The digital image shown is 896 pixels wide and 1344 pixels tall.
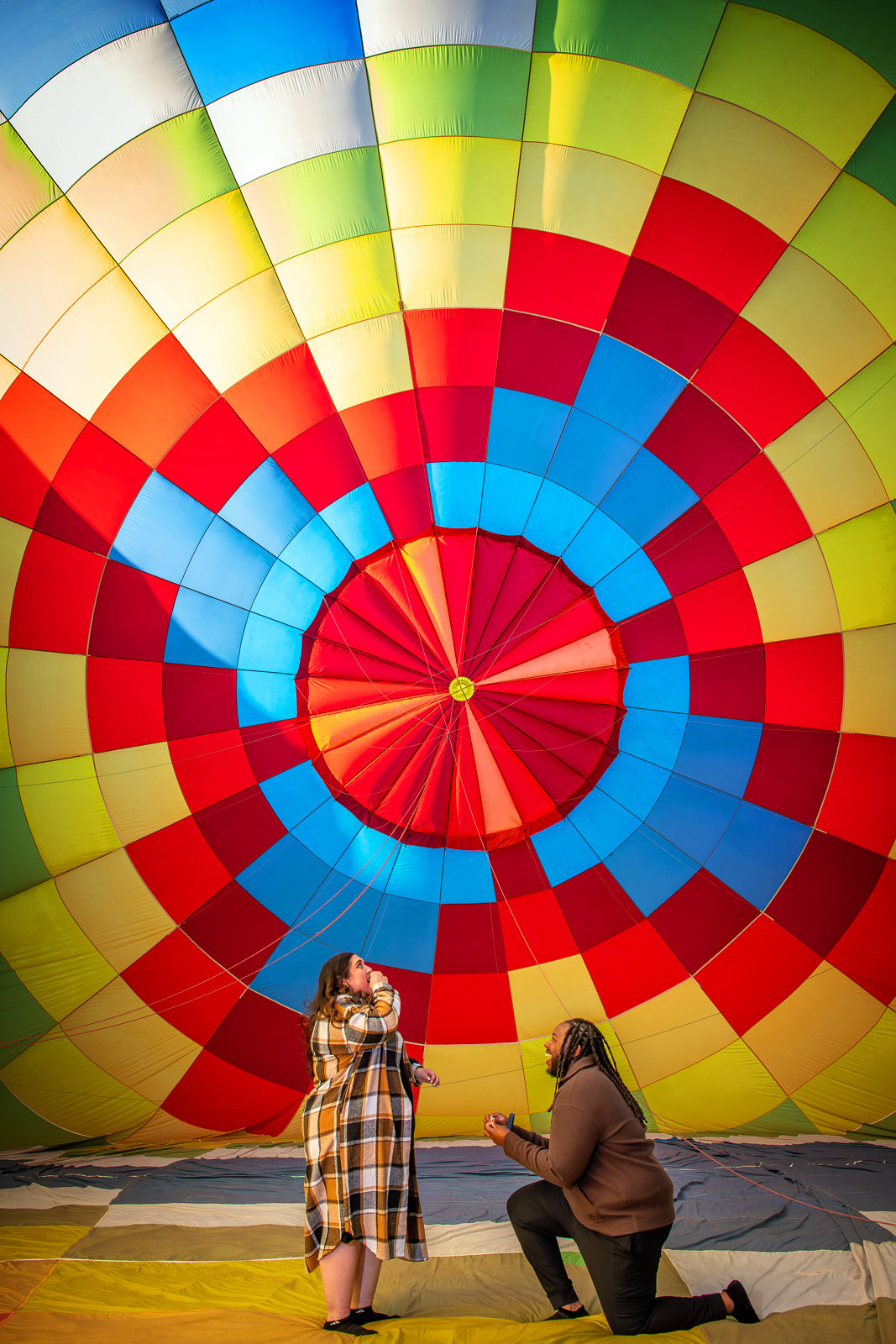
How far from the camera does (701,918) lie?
382 centimetres

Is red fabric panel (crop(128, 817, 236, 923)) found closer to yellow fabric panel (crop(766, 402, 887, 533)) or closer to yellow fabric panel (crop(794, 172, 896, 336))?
yellow fabric panel (crop(766, 402, 887, 533))

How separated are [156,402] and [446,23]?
172cm

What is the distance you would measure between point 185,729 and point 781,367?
2.89 metres

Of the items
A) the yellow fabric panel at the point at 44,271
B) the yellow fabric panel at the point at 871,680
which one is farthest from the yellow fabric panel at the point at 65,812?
the yellow fabric panel at the point at 871,680

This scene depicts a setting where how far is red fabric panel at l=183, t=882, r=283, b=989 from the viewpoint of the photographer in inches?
151

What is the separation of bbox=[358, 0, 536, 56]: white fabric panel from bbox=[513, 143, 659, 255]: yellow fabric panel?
35cm

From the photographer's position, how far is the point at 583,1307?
2.15 meters

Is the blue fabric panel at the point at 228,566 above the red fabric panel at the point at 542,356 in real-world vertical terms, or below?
below

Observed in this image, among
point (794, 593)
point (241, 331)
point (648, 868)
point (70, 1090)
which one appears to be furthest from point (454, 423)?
point (70, 1090)

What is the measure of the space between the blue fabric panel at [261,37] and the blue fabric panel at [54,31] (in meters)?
0.15

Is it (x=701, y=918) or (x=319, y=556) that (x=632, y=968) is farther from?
(x=319, y=556)

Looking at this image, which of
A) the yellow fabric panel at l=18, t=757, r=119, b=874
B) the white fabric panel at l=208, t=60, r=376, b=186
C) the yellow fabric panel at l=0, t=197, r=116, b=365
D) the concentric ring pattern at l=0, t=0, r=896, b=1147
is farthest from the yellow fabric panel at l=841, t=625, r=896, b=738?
the yellow fabric panel at l=0, t=197, r=116, b=365

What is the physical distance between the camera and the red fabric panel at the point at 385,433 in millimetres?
3537

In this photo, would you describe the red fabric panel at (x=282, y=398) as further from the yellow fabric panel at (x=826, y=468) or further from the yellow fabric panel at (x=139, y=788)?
the yellow fabric panel at (x=826, y=468)
